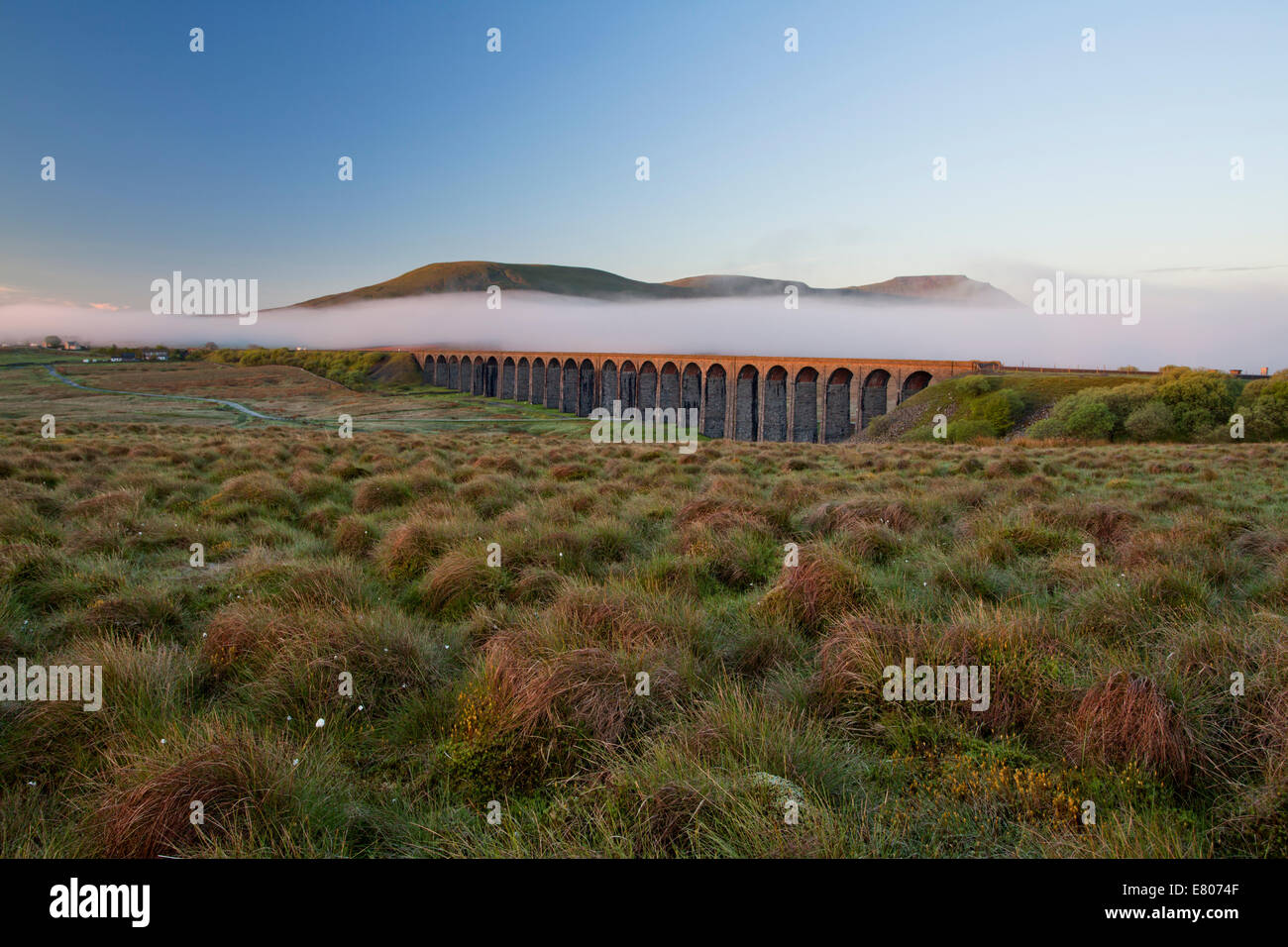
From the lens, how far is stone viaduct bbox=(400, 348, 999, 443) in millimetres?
62469

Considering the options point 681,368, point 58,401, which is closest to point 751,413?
point 681,368

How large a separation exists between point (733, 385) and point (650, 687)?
7442 centimetres

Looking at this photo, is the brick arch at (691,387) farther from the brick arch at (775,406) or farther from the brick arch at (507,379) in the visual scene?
the brick arch at (507,379)

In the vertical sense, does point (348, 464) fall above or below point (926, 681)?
above

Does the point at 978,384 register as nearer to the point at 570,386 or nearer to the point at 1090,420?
the point at 1090,420

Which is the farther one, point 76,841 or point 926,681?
point 926,681

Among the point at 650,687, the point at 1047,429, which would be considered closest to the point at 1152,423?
the point at 1047,429

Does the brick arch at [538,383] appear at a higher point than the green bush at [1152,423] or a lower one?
higher

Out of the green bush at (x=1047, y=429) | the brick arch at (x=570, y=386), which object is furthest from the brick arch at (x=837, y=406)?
the brick arch at (x=570, y=386)

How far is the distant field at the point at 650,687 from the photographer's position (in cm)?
272

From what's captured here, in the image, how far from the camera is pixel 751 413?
76.1 metres

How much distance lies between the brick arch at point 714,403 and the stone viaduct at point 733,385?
0.13m
